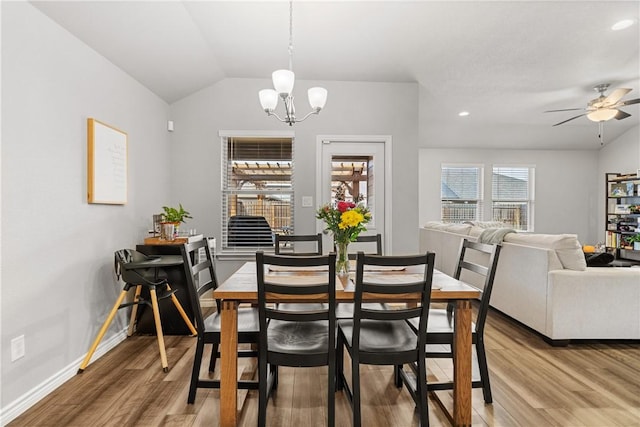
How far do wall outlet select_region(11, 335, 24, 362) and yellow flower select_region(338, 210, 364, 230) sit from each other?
198 cm

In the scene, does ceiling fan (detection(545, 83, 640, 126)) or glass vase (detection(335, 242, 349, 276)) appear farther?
ceiling fan (detection(545, 83, 640, 126))

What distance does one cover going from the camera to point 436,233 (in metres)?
5.86

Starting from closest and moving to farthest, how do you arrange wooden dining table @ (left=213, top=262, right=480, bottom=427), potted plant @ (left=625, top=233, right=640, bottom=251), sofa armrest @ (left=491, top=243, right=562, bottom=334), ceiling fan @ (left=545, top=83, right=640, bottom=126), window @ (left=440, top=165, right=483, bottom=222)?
wooden dining table @ (left=213, top=262, right=480, bottom=427)
sofa armrest @ (left=491, top=243, right=562, bottom=334)
ceiling fan @ (left=545, top=83, right=640, bottom=126)
potted plant @ (left=625, top=233, right=640, bottom=251)
window @ (left=440, top=165, right=483, bottom=222)

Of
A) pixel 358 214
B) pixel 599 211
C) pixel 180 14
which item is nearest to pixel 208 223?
pixel 180 14

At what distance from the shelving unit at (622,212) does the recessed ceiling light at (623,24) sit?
4.82 metres

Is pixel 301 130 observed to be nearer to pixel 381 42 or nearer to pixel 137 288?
→ pixel 381 42

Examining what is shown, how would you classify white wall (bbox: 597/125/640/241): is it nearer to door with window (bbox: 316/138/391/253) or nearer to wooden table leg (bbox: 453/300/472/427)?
door with window (bbox: 316/138/391/253)

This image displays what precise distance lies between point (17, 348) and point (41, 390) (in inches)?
14.0

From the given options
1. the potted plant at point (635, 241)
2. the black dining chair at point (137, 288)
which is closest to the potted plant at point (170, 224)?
the black dining chair at point (137, 288)

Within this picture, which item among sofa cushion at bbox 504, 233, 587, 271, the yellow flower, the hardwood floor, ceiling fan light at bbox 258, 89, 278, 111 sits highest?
ceiling fan light at bbox 258, 89, 278, 111

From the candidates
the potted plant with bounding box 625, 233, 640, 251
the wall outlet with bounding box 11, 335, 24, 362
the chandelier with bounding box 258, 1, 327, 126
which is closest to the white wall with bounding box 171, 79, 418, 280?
the chandelier with bounding box 258, 1, 327, 126

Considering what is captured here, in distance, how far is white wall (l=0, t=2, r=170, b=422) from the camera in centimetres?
199

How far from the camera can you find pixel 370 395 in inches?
86.7

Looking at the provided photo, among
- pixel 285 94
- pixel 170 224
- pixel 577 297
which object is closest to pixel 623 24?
pixel 577 297
